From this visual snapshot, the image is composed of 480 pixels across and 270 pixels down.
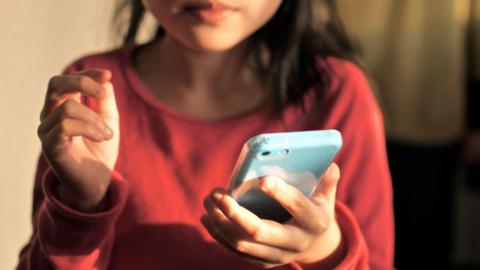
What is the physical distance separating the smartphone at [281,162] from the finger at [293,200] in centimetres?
1

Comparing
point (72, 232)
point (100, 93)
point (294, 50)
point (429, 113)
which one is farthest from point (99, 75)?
point (429, 113)

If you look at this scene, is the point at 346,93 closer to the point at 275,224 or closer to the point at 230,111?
the point at 230,111

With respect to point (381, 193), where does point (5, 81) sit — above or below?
above

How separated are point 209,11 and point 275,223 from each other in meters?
0.18

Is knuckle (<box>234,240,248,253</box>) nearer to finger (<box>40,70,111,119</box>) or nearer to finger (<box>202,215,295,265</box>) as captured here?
finger (<box>202,215,295,265</box>)

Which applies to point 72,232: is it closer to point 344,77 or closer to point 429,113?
point 344,77

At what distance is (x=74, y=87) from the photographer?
1.52 ft

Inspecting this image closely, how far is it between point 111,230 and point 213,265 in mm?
93

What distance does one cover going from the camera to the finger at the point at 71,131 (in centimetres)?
44

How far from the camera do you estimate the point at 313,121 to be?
0.62m

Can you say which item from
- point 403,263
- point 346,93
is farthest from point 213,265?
point 403,263

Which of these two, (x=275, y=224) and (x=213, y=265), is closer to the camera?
(x=275, y=224)

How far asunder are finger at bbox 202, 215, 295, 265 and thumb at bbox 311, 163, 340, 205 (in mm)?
45

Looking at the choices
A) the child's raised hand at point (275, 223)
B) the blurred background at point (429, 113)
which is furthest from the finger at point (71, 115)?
the blurred background at point (429, 113)
